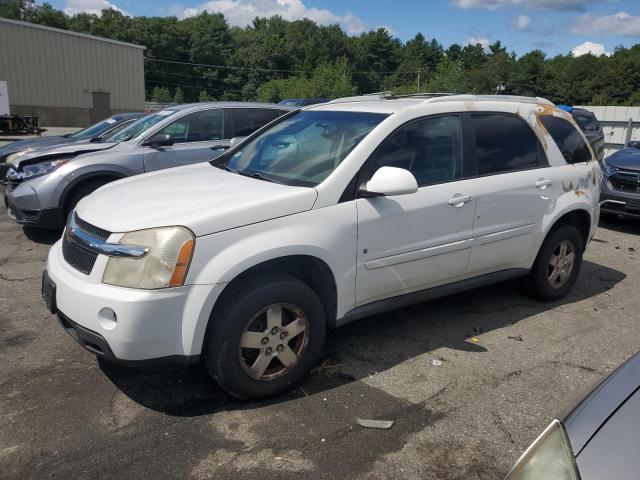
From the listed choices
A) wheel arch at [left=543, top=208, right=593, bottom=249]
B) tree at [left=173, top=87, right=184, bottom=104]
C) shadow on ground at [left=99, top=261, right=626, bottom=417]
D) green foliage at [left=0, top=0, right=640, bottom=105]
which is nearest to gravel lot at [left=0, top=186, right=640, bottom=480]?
shadow on ground at [left=99, top=261, right=626, bottom=417]

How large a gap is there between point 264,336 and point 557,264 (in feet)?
10.4

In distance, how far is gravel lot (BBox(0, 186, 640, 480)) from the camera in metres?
2.75

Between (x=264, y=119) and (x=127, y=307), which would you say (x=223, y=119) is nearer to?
(x=264, y=119)

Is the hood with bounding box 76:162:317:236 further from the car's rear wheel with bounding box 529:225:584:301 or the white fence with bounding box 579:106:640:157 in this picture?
the white fence with bounding box 579:106:640:157

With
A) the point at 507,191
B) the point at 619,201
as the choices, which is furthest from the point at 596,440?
the point at 619,201

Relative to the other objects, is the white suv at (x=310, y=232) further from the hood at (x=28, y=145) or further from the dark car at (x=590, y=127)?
the dark car at (x=590, y=127)

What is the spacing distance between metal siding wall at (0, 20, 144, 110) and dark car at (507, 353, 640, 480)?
129 ft

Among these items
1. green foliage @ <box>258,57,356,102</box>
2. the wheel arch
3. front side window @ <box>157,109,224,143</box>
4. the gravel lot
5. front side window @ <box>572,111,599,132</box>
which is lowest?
the gravel lot

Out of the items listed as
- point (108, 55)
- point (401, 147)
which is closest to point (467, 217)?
point (401, 147)

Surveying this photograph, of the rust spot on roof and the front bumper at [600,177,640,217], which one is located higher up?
the rust spot on roof

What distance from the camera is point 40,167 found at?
683 cm

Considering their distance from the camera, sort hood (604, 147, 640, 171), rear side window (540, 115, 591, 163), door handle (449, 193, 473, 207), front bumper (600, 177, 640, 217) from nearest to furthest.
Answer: door handle (449, 193, 473, 207), rear side window (540, 115, 591, 163), front bumper (600, 177, 640, 217), hood (604, 147, 640, 171)

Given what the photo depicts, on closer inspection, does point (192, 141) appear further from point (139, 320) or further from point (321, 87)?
point (321, 87)

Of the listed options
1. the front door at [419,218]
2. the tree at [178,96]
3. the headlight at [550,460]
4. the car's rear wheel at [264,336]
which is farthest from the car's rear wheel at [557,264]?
the tree at [178,96]
